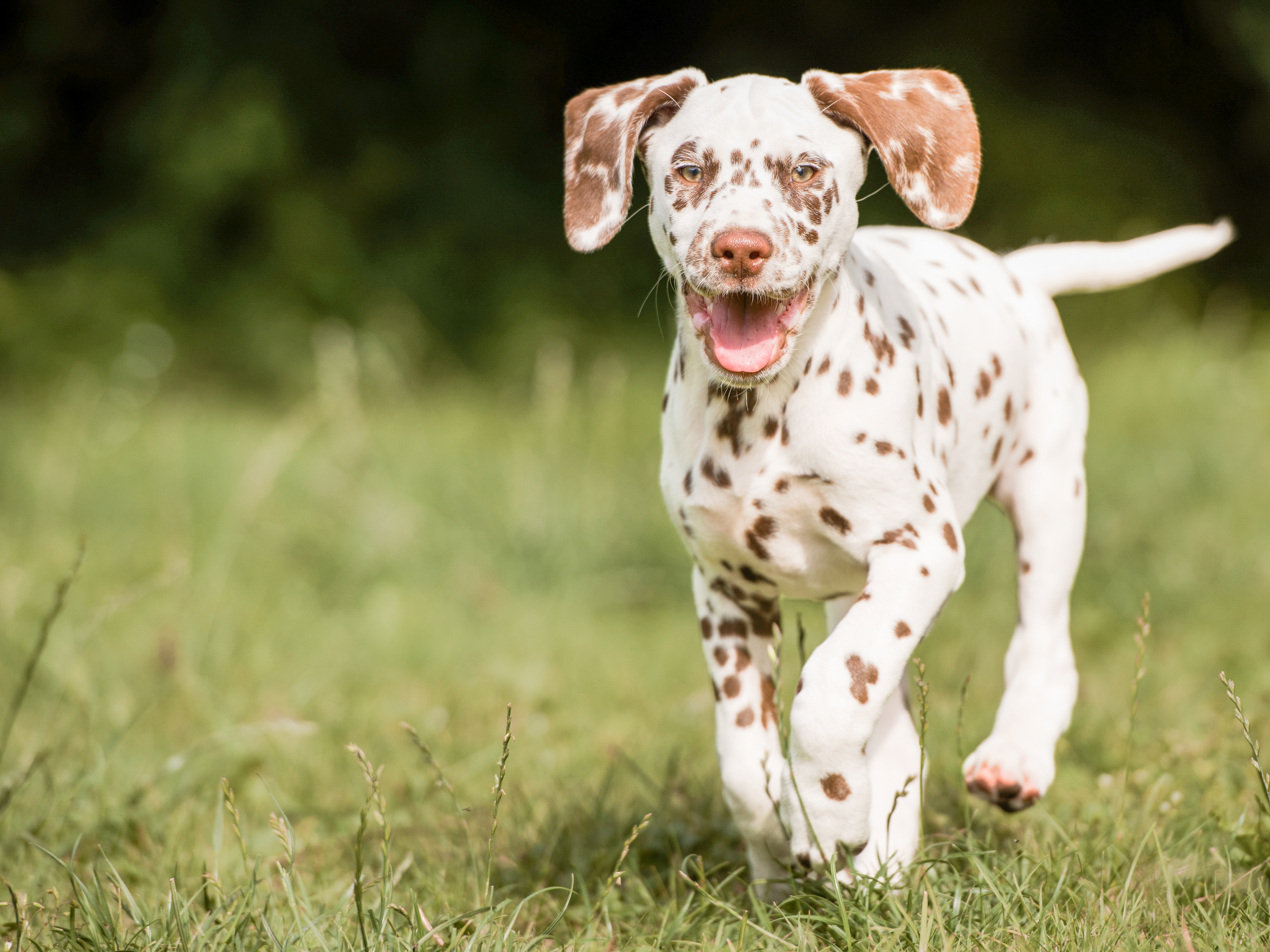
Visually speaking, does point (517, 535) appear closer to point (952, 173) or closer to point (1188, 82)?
point (952, 173)

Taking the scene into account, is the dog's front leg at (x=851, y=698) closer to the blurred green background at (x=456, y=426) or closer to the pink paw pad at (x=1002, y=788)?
the pink paw pad at (x=1002, y=788)

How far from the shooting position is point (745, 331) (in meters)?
2.52

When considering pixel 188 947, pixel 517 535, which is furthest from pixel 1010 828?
pixel 517 535

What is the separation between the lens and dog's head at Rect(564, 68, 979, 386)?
2453mm

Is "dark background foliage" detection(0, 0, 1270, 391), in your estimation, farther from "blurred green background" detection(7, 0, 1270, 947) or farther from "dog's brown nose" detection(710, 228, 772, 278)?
"dog's brown nose" detection(710, 228, 772, 278)

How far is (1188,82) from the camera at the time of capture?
1251 centimetres

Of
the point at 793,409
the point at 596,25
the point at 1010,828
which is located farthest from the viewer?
the point at 596,25

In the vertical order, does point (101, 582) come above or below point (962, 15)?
below

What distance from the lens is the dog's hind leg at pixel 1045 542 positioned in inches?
124

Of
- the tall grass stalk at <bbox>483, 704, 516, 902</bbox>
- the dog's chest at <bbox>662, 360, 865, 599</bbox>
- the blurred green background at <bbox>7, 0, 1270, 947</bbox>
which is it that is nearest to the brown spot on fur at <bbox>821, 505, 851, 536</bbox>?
the dog's chest at <bbox>662, 360, 865, 599</bbox>

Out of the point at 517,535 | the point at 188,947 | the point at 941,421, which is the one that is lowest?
the point at 517,535

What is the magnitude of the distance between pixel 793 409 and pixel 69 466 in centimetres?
673

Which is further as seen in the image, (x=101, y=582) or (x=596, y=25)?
(x=596, y=25)

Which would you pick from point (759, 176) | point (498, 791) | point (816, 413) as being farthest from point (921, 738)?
point (759, 176)
